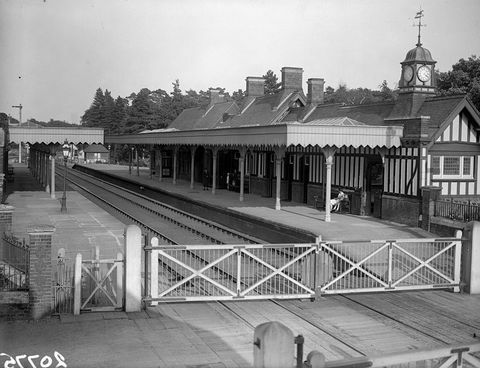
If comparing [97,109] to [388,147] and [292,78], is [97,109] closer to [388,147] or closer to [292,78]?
[292,78]

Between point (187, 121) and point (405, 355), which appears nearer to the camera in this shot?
point (405, 355)

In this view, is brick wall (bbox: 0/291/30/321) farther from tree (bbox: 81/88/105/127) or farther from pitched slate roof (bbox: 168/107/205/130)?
tree (bbox: 81/88/105/127)

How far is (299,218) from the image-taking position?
68.3 ft

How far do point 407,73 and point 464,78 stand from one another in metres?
13.3

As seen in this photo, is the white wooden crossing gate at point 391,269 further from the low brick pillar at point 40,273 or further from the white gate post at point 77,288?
the low brick pillar at point 40,273

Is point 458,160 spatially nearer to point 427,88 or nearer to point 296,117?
point 427,88

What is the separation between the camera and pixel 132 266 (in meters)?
8.94

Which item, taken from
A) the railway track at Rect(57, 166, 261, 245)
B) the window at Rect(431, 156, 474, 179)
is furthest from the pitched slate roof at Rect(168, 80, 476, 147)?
the railway track at Rect(57, 166, 261, 245)

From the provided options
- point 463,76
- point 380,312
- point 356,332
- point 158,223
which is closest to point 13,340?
point 356,332

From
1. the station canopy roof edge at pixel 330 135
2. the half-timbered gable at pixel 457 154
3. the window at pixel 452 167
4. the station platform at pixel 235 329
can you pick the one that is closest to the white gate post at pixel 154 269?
the station platform at pixel 235 329

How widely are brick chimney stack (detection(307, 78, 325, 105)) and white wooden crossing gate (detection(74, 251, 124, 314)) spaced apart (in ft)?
72.1

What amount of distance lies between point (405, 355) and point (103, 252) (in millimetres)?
11678

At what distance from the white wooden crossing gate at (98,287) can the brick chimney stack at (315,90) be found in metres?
22.0

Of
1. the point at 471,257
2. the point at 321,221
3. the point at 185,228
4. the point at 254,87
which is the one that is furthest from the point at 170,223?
the point at 254,87
